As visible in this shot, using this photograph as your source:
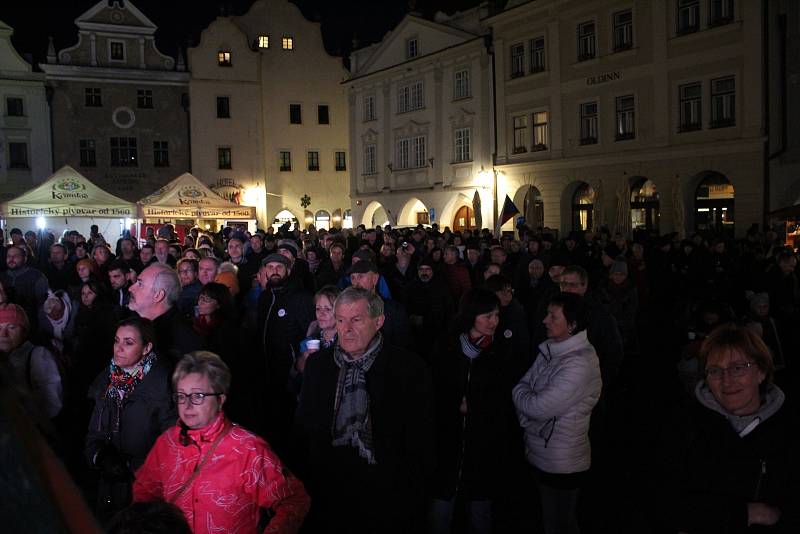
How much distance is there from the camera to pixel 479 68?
3155cm

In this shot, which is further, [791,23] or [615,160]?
[615,160]

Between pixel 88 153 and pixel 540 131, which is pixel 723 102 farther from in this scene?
pixel 88 153

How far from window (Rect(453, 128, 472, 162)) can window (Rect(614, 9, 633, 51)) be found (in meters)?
7.93

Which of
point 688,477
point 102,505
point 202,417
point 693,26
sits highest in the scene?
point 693,26

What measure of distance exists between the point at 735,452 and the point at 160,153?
39.9m

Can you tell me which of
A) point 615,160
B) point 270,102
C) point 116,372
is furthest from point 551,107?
point 116,372

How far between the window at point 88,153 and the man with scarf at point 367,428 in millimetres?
38276

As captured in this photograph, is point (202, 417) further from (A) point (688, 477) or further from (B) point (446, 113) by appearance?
(B) point (446, 113)

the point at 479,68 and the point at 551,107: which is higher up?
the point at 479,68

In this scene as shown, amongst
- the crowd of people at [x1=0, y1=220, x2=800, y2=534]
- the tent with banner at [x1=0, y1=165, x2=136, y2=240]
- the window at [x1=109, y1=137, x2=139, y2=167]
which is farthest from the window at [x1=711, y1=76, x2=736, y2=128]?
the window at [x1=109, y1=137, x2=139, y2=167]

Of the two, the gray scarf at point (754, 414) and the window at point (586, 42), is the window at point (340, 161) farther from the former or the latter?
the gray scarf at point (754, 414)

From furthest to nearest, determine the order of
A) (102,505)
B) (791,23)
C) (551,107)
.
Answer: (551,107), (791,23), (102,505)

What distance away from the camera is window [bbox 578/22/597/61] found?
27234mm

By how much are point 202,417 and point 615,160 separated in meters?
25.2
